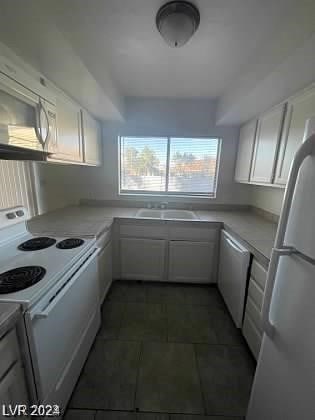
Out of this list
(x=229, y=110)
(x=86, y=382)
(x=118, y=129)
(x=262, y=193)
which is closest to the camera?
(x=86, y=382)

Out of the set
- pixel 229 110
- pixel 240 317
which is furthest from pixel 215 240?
pixel 229 110

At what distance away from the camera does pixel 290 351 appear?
2.43 ft

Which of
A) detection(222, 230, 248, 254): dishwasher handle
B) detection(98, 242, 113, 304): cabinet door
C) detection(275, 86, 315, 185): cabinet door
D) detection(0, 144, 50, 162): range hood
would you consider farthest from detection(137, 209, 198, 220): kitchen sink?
detection(0, 144, 50, 162): range hood

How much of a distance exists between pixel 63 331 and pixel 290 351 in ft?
3.66

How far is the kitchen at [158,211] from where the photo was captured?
2.64 feet

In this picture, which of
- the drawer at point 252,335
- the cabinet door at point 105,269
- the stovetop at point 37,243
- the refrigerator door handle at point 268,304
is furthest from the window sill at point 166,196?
the refrigerator door handle at point 268,304

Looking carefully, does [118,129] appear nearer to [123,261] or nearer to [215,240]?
[123,261]

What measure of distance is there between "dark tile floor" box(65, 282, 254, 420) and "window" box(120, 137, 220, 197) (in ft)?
5.16

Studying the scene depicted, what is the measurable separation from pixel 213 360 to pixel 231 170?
7.46 feet

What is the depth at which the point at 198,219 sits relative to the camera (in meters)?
2.30

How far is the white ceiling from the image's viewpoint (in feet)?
3.39

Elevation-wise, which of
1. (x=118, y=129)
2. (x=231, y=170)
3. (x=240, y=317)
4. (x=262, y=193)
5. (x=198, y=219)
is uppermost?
(x=118, y=129)

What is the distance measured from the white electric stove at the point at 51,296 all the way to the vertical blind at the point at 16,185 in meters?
0.37

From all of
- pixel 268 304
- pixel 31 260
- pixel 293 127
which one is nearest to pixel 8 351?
pixel 31 260
